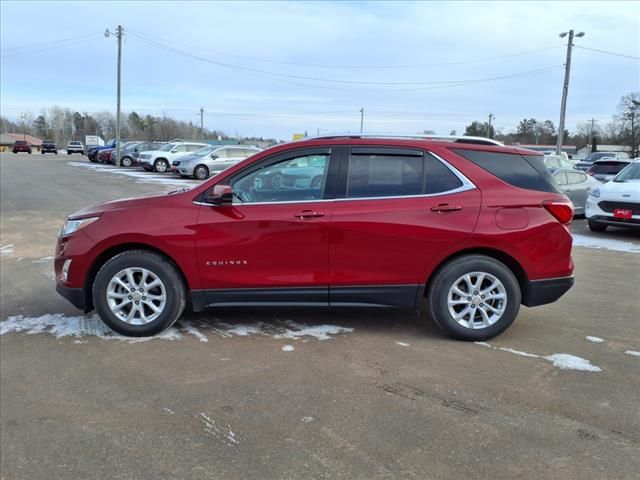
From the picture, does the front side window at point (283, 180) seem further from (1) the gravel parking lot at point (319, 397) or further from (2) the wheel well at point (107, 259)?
(1) the gravel parking lot at point (319, 397)

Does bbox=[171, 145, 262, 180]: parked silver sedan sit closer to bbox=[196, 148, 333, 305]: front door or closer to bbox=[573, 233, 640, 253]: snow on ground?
bbox=[573, 233, 640, 253]: snow on ground

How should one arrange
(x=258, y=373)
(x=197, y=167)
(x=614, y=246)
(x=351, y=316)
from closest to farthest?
1. (x=258, y=373)
2. (x=351, y=316)
3. (x=614, y=246)
4. (x=197, y=167)

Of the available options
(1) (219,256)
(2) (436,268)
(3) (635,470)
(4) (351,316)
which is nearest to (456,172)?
(2) (436,268)

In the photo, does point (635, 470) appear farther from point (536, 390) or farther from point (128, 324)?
point (128, 324)

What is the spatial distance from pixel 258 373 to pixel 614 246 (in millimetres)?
8186

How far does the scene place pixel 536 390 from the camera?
→ 3697mm

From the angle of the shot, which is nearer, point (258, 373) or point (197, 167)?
point (258, 373)

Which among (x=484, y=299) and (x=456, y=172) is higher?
(x=456, y=172)

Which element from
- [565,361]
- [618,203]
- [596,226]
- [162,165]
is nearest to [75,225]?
[565,361]

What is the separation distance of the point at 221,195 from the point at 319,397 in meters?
1.84

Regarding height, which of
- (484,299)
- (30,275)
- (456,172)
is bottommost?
(30,275)

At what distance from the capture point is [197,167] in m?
24.7

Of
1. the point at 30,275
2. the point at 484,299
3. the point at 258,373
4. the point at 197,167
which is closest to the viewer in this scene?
the point at 258,373

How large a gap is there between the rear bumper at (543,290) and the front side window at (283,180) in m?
1.98
